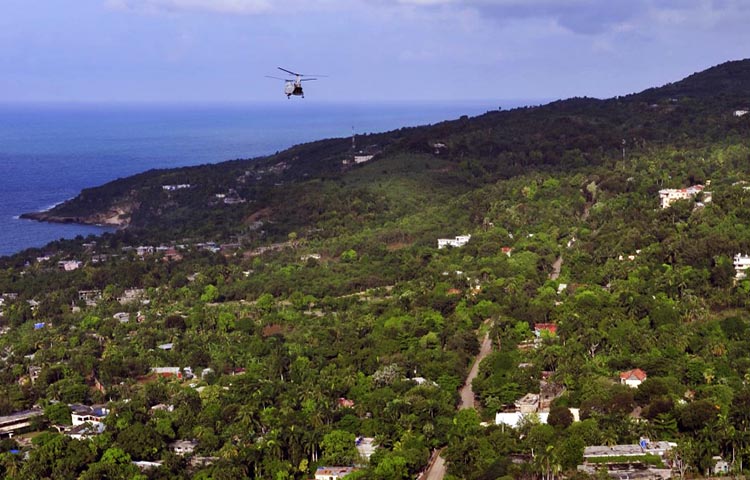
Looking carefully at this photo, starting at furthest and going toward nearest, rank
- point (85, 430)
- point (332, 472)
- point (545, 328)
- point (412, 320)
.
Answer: point (412, 320) < point (545, 328) < point (85, 430) < point (332, 472)

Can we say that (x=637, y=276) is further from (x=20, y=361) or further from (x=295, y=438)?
(x=20, y=361)

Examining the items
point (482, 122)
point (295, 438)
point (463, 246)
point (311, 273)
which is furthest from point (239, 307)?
point (482, 122)

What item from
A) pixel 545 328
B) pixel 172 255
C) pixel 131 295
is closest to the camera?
pixel 545 328

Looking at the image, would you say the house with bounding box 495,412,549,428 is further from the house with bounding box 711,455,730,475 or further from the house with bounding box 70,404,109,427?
the house with bounding box 70,404,109,427

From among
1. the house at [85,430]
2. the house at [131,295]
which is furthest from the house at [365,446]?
the house at [131,295]

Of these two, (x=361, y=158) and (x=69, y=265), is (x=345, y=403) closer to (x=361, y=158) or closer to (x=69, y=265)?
(x=69, y=265)

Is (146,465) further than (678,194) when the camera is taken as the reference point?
No

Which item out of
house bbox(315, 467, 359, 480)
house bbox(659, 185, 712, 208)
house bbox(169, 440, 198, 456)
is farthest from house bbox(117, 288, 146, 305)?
house bbox(659, 185, 712, 208)

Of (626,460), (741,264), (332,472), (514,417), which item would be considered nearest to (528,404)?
(514,417)
